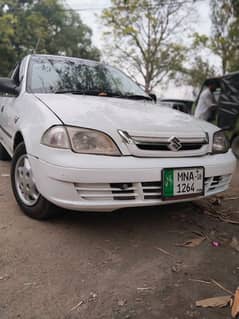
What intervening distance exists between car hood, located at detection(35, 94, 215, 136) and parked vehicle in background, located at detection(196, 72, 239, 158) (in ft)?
11.0

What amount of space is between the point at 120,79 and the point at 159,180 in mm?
1816

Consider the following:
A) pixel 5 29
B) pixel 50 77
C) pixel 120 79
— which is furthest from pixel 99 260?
pixel 5 29

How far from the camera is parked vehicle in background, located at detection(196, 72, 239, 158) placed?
5.45m

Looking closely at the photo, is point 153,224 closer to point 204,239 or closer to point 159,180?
point 204,239

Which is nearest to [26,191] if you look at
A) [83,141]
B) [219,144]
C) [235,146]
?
[83,141]

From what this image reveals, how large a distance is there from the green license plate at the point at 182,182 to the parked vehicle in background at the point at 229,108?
3754mm

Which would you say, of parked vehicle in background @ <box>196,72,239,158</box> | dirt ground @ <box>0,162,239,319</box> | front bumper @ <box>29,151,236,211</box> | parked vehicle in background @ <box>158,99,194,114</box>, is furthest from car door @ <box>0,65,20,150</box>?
parked vehicle in background @ <box>158,99,194,114</box>

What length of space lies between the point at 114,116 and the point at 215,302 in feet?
4.23

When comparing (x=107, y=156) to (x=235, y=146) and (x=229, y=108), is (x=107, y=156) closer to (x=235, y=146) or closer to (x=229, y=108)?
(x=235, y=146)

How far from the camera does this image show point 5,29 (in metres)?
16.3

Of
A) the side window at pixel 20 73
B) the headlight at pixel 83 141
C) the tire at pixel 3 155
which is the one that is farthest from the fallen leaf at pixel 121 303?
the tire at pixel 3 155

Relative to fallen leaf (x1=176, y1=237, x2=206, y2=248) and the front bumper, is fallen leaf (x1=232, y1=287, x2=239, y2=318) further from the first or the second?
the front bumper

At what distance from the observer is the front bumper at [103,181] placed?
175 cm

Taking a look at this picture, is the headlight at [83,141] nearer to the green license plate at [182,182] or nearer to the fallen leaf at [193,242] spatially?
the green license plate at [182,182]
